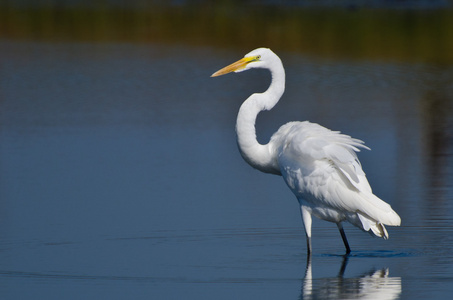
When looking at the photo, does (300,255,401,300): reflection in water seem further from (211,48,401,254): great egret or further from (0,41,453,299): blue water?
(211,48,401,254): great egret

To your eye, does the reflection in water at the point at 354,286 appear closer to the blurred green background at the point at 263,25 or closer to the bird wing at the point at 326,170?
the bird wing at the point at 326,170

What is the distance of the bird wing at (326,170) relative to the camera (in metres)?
7.10

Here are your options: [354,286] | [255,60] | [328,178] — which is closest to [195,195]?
[255,60]

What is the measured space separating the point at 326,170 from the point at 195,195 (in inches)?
86.7

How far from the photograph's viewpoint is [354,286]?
6.32 meters

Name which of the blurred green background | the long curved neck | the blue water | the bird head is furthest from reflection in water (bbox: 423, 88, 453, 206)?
the blurred green background

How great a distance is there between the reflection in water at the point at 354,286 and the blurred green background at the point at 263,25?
1549cm

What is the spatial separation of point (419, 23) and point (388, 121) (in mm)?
16400

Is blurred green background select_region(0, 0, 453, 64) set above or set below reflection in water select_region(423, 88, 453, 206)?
above

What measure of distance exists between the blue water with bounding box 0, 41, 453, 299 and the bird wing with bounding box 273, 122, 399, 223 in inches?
16.6

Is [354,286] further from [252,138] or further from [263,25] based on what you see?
[263,25]

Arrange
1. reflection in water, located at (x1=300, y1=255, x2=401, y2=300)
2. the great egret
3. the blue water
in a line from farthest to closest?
the great egret
the blue water
reflection in water, located at (x1=300, y1=255, x2=401, y2=300)

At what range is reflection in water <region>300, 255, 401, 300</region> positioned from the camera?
19.9 ft

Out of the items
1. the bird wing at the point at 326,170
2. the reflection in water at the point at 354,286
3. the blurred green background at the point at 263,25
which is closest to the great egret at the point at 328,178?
the bird wing at the point at 326,170
